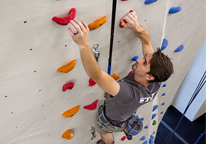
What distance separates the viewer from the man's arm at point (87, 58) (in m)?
0.91

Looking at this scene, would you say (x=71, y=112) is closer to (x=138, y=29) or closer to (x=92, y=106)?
(x=92, y=106)

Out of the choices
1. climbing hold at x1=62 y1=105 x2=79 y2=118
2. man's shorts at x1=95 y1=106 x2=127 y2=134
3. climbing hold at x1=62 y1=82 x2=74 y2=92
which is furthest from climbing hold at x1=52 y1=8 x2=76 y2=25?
man's shorts at x1=95 y1=106 x2=127 y2=134

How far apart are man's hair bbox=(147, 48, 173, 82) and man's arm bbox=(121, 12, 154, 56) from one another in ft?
0.69

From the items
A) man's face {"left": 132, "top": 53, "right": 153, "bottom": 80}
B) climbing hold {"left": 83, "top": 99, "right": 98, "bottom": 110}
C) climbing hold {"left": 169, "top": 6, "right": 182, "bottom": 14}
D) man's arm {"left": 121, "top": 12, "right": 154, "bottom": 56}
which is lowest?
climbing hold {"left": 83, "top": 99, "right": 98, "bottom": 110}

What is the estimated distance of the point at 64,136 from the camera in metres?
1.60

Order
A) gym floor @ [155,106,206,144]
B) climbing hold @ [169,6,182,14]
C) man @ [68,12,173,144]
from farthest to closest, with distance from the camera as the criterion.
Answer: gym floor @ [155,106,206,144] → climbing hold @ [169,6,182,14] → man @ [68,12,173,144]

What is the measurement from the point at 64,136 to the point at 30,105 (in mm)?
556

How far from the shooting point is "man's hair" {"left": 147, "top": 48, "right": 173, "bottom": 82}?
117cm

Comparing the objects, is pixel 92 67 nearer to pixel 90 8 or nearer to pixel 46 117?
pixel 90 8

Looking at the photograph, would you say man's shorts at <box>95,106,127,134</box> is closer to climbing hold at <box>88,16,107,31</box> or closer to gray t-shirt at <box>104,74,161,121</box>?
gray t-shirt at <box>104,74,161,121</box>

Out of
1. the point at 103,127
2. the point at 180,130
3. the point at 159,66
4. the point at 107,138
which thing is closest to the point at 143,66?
the point at 159,66

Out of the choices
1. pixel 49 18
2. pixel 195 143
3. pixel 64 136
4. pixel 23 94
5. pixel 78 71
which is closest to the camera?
pixel 49 18

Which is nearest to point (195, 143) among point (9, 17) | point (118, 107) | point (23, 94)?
point (118, 107)

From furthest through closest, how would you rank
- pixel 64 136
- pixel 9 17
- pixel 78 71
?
pixel 64 136 → pixel 78 71 → pixel 9 17
